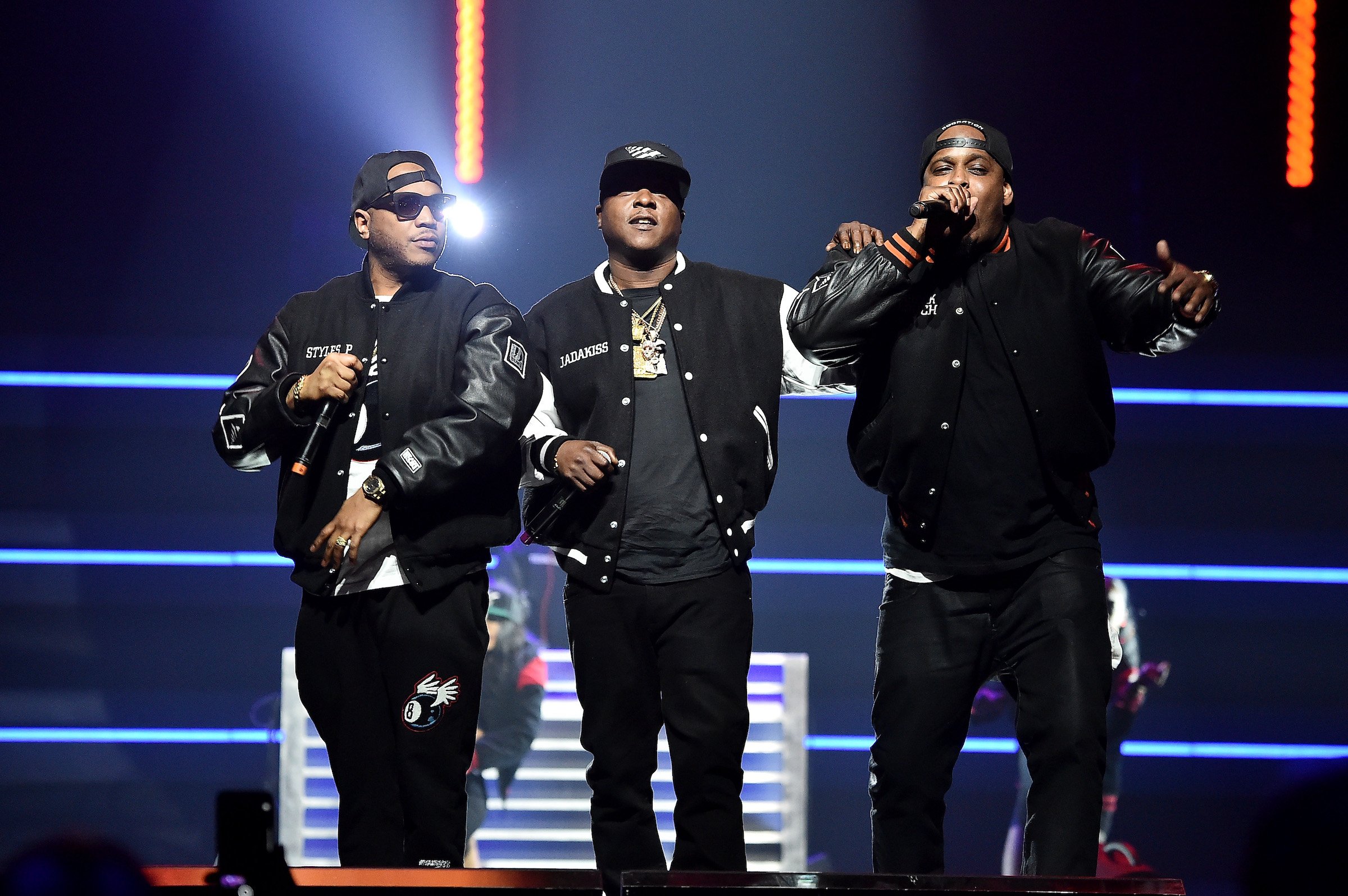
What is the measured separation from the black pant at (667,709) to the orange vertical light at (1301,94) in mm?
3651

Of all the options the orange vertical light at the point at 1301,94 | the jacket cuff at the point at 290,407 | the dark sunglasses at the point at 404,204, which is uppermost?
the orange vertical light at the point at 1301,94

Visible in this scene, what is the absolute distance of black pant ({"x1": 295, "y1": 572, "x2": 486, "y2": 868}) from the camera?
10.0 ft

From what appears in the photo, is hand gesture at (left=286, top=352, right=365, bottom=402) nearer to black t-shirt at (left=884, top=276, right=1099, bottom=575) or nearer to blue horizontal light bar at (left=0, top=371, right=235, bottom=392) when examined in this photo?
black t-shirt at (left=884, top=276, right=1099, bottom=575)

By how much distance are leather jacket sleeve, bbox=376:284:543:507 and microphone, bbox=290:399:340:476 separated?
0.17 metres

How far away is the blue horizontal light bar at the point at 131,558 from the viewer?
5.49 metres

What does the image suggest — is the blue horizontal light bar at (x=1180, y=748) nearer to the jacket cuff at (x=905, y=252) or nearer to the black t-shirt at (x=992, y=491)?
the black t-shirt at (x=992, y=491)

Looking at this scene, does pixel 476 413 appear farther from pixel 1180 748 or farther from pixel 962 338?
pixel 1180 748

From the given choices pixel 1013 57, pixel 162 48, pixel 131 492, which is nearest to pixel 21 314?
pixel 131 492

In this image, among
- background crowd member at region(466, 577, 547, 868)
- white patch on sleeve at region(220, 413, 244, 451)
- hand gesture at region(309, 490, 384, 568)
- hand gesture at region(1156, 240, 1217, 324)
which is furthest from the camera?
background crowd member at region(466, 577, 547, 868)

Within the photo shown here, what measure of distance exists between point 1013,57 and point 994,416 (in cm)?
305

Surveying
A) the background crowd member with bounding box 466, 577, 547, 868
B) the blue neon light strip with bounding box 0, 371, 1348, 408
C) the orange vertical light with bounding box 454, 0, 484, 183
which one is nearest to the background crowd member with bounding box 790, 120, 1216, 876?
the background crowd member with bounding box 466, 577, 547, 868

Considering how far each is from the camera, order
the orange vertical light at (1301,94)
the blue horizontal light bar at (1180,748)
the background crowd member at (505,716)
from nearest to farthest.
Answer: the background crowd member at (505,716) → the orange vertical light at (1301,94) → the blue horizontal light bar at (1180,748)

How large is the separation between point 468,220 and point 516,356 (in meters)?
2.36

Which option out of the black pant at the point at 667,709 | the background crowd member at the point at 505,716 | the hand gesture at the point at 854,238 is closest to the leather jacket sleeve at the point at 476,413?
the black pant at the point at 667,709
